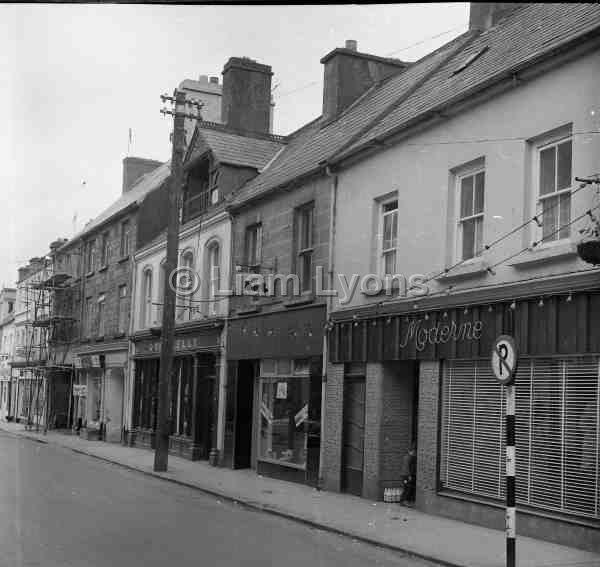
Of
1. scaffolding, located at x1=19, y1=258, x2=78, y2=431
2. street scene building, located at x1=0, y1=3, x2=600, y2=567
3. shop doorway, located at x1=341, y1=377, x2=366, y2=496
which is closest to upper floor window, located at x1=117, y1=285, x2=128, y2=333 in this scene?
street scene building, located at x1=0, y1=3, x2=600, y2=567

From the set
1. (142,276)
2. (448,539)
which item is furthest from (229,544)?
(142,276)

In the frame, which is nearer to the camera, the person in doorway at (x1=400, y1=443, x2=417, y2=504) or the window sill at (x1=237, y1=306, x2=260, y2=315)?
the person in doorway at (x1=400, y1=443, x2=417, y2=504)

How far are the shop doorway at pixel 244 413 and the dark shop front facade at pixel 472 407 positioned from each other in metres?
4.91

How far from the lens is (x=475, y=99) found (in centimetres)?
1321

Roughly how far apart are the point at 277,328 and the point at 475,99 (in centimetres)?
803

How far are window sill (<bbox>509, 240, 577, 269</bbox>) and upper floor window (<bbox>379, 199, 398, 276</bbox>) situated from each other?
381 cm

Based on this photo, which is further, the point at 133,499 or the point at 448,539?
the point at 133,499

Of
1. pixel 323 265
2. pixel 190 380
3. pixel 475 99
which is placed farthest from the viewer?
pixel 190 380

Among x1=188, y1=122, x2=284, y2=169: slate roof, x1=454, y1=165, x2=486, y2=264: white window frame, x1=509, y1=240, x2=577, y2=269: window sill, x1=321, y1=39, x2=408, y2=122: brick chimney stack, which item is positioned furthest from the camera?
x1=188, y1=122, x2=284, y2=169: slate roof

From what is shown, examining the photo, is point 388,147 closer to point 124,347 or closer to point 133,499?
point 133,499

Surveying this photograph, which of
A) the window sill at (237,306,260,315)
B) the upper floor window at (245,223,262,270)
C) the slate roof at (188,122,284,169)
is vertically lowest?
the window sill at (237,306,260,315)

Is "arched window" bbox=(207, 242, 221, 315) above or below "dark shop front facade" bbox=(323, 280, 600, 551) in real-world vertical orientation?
above

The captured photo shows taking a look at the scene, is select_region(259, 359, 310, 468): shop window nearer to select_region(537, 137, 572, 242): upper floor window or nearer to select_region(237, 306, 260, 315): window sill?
select_region(237, 306, 260, 315): window sill

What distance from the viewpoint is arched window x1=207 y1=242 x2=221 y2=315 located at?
23.4m
